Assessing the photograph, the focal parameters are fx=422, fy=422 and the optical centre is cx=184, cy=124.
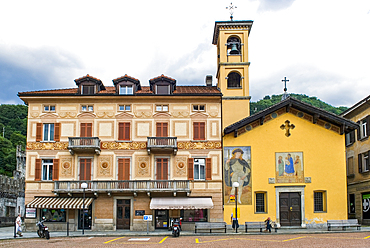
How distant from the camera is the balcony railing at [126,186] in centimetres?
3675

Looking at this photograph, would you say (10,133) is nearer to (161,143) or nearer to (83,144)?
(83,144)

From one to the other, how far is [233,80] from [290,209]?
44.8 ft

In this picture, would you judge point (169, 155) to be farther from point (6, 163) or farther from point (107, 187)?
point (6, 163)

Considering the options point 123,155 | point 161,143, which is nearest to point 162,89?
point 161,143

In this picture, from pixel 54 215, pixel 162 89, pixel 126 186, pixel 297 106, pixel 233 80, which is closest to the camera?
pixel 126 186

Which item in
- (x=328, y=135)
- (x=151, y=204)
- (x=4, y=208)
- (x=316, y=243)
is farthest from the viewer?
(x=4, y=208)

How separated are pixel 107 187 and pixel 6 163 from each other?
71265 mm

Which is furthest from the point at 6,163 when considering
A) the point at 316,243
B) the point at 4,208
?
the point at 316,243

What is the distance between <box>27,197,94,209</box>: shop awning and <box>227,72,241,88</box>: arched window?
684 inches

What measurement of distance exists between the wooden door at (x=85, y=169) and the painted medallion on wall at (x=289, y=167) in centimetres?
1687

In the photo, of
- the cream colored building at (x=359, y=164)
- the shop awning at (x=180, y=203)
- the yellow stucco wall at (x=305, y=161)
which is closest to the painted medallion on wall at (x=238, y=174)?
the yellow stucco wall at (x=305, y=161)

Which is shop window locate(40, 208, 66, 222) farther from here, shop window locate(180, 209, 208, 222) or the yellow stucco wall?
the yellow stucco wall

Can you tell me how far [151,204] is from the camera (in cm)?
3622

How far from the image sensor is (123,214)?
123ft
